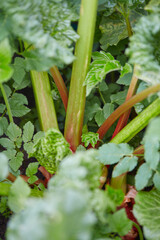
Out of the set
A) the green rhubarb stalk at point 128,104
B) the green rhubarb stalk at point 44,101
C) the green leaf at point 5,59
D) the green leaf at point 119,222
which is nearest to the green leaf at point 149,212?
the green leaf at point 119,222

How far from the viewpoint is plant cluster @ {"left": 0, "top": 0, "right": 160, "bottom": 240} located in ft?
1.45

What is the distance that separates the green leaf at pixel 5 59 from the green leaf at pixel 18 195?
23 cm

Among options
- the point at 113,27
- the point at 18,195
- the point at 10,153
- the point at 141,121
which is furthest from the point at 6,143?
the point at 113,27

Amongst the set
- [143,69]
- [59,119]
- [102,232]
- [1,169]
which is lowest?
[59,119]

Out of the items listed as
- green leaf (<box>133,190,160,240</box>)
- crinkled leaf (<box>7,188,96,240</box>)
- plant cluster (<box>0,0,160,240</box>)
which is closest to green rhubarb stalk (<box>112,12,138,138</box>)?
plant cluster (<box>0,0,160,240</box>)

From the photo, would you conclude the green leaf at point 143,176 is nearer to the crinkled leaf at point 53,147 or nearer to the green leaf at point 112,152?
the green leaf at point 112,152

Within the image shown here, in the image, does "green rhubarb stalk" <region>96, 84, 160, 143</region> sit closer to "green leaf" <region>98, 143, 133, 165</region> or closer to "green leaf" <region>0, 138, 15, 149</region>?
"green leaf" <region>98, 143, 133, 165</region>

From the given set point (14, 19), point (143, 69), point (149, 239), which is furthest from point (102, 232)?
point (14, 19)

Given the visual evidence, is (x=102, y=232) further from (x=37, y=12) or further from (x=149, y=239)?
(x=37, y=12)

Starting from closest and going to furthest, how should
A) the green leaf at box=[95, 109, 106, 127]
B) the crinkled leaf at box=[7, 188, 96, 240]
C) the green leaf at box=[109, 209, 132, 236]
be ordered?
the crinkled leaf at box=[7, 188, 96, 240]
the green leaf at box=[109, 209, 132, 236]
the green leaf at box=[95, 109, 106, 127]

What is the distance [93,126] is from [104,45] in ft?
0.95

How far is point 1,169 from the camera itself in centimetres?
56

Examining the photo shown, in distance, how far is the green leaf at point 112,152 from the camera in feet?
2.38

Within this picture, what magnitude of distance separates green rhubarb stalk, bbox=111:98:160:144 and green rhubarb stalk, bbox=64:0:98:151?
5.3 inches
